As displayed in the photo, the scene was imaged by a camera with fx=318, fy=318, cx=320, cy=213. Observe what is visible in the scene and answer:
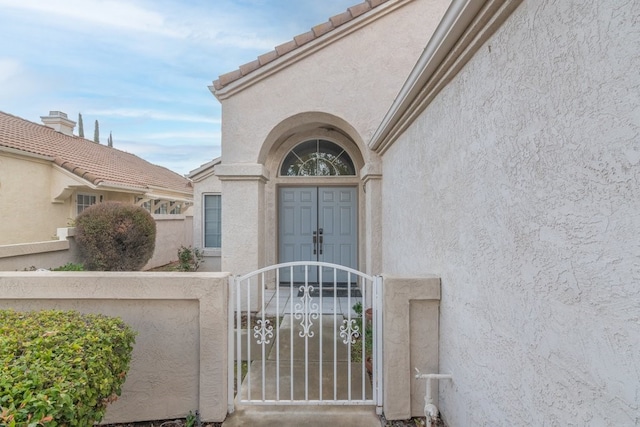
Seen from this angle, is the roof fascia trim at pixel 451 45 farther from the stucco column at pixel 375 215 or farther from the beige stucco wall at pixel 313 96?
the beige stucco wall at pixel 313 96

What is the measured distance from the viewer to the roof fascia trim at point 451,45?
89.2 inches

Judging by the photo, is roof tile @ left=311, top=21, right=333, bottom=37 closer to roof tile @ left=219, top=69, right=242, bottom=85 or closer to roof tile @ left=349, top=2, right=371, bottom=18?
roof tile @ left=349, top=2, right=371, bottom=18

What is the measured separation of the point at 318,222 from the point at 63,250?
7.52 m

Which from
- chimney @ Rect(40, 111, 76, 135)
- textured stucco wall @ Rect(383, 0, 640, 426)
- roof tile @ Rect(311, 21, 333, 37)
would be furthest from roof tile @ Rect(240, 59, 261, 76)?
chimney @ Rect(40, 111, 76, 135)

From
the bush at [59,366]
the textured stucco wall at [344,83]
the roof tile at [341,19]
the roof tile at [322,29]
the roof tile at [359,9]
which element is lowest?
the bush at [59,366]

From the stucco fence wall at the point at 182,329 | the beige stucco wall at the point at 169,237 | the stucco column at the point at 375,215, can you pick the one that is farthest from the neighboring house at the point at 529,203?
the beige stucco wall at the point at 169,237

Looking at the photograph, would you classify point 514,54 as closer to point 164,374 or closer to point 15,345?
point 15,345

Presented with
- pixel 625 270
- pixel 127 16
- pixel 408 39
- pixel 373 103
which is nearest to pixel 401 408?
pixel 625 270

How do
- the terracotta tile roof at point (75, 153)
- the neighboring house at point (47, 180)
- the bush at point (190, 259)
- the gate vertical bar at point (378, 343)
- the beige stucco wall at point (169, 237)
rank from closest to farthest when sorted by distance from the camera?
1. the gate vertical bar at point (378, 343)
2. the neighboring house at point (47, 180)
3. the terracotta tile roof at point (75, 153)
4. the bush at point (190, 259)
5. the beige stucco wall at point (169, 237)

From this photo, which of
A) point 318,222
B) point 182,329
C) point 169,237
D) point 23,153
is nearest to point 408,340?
point 182,329

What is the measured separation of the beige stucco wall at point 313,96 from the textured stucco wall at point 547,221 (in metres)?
4.38

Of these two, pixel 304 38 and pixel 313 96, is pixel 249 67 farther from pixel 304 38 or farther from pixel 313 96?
pixel 313 96

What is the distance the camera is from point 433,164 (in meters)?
3.59

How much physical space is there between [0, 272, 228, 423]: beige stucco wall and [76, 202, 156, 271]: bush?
7378mm
